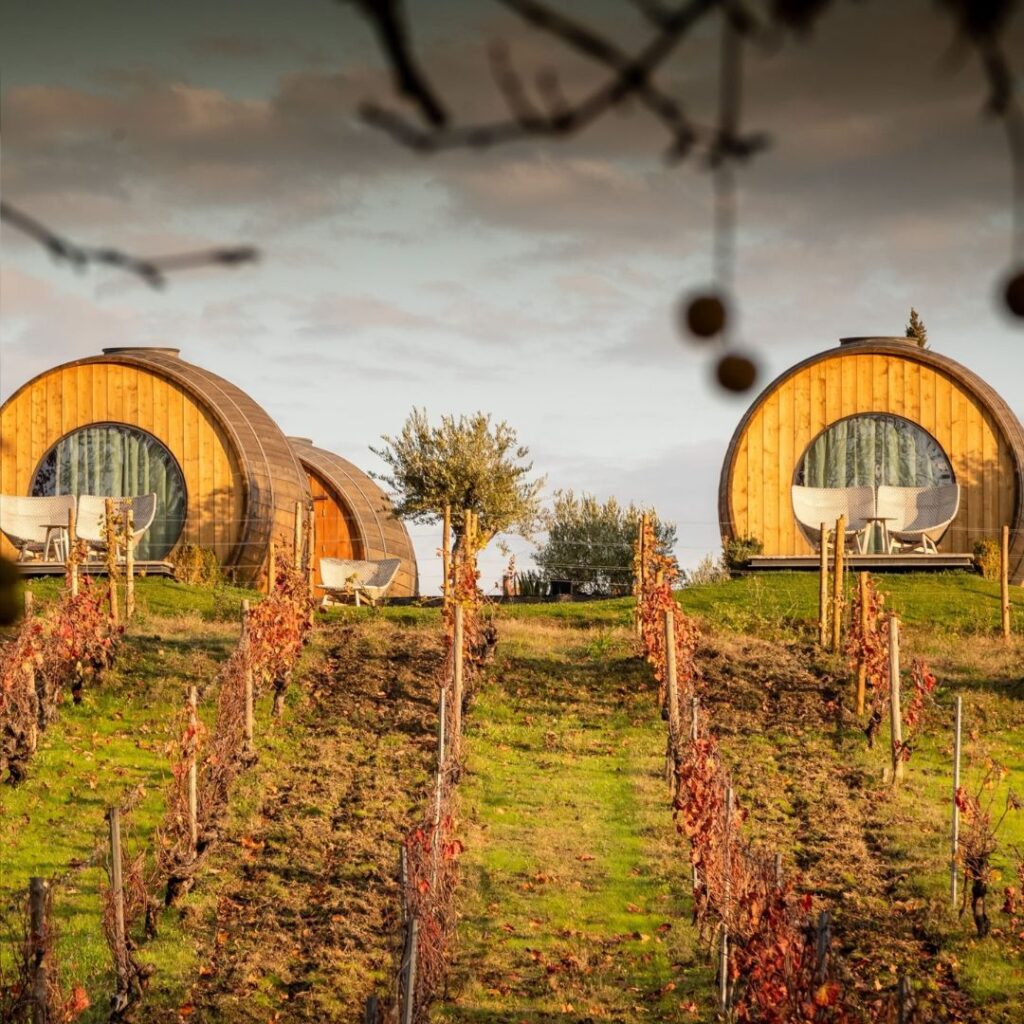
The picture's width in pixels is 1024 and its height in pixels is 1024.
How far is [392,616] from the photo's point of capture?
25.6 m

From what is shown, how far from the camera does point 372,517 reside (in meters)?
35.2

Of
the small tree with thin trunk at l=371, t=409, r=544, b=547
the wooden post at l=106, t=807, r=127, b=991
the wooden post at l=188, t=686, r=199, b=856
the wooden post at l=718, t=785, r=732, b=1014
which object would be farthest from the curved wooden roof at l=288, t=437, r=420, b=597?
the wooden post at l=106, t=807, r=127, b=991

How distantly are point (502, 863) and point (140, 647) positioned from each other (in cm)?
890

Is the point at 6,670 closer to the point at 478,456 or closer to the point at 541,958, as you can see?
the point at 541,958

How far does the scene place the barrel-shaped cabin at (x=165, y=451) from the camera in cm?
2977

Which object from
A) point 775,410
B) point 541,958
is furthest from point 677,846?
point 775,410

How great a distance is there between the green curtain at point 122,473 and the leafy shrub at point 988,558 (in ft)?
45.0

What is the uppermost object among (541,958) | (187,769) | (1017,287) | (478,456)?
(478,456)

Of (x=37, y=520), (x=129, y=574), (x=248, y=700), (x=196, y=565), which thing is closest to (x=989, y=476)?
(x=196, y=565)

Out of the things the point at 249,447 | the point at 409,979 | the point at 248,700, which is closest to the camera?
the point at 409,979

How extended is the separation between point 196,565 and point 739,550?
9.33 meters

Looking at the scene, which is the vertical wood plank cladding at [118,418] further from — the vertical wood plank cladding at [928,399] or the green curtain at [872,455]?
the vertical wood plank cladding at [928,399]

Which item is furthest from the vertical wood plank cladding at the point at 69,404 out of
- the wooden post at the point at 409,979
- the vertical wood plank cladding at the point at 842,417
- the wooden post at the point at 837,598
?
the wooden post at the point at 409,979

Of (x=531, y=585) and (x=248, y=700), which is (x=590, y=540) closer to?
(x=531, y=585)
